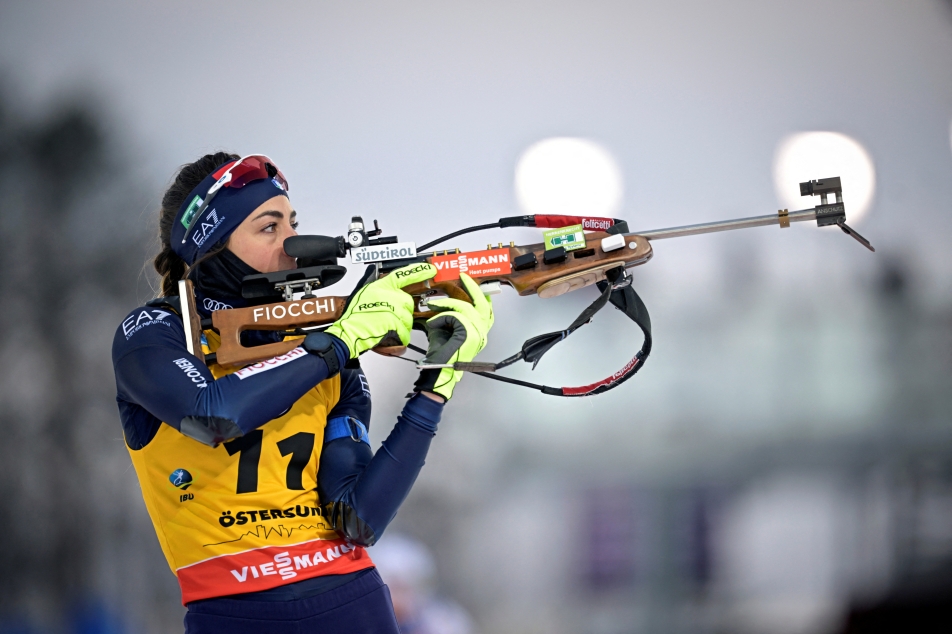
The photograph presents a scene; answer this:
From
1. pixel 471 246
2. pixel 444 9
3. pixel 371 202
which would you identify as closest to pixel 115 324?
pixel 371 202

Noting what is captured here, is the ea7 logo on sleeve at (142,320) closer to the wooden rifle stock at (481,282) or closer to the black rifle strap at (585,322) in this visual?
the wooden rifle stock at (481,282)

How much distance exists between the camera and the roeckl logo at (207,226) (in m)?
1.46

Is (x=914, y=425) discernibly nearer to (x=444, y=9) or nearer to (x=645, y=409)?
(x=645, y=409)

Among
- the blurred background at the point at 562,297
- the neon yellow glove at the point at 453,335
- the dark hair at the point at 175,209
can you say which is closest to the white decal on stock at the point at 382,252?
the neon yellow glove at the point at 453,335

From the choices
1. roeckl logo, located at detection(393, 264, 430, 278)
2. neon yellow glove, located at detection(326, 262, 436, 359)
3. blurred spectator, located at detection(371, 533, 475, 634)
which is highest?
roeckl logo, located at detection(393, 264, 430, 278)

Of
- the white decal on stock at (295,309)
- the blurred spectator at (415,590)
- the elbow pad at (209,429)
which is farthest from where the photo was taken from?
the blurred spectator at (415,590)

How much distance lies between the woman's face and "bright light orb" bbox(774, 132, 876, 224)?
2138 mm

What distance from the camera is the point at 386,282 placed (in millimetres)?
1456

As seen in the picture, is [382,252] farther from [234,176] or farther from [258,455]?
[258,455]

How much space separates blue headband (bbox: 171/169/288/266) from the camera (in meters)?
1.46

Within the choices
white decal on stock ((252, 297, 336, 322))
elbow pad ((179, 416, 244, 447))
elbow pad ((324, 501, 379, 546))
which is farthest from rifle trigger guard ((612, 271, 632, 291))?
elbow pad ((179, 416, 244, 447))

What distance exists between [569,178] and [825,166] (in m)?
1.01

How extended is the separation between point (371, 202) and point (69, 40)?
1.23 m

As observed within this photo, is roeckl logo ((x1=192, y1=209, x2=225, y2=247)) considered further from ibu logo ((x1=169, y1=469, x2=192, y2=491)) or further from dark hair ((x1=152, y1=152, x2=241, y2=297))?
ibu logo ((x1=169, y1=469, x2=192, y2=491))
